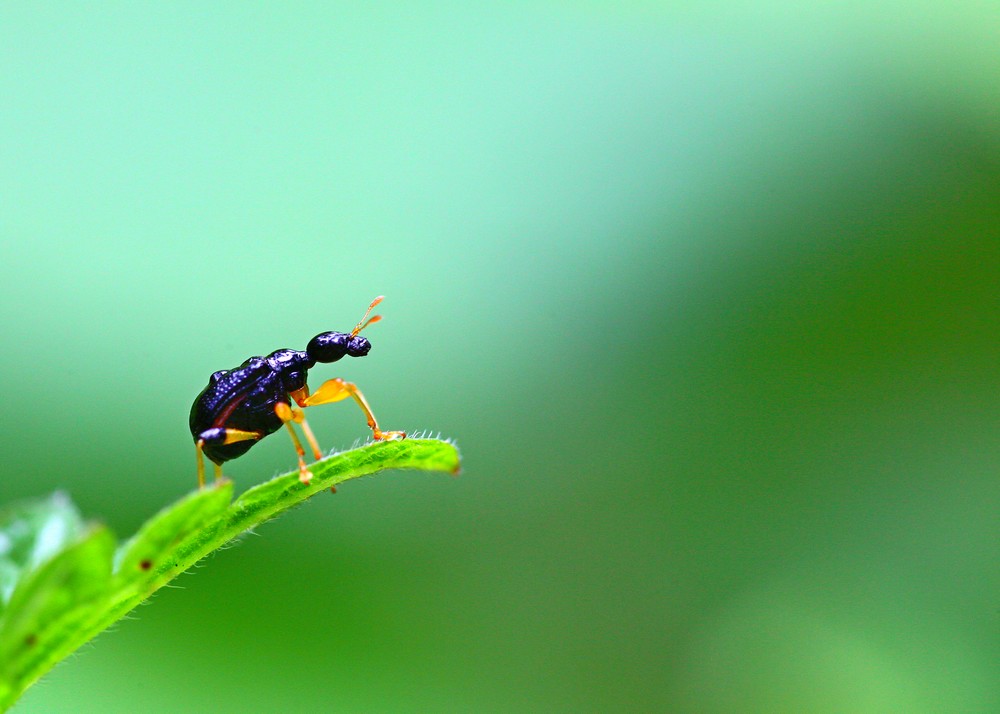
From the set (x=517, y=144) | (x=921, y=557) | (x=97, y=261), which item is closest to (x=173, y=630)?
(x=97, y=261)

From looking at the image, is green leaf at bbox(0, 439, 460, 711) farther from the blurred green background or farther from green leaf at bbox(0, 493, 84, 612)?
the blurred green background

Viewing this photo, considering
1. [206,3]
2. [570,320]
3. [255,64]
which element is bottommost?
[570,320]

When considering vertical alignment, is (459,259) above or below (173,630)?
above

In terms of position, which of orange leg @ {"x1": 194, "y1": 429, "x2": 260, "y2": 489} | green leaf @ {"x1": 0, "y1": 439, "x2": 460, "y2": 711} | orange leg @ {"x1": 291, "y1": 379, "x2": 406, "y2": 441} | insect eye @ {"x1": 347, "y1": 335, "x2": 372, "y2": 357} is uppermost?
insect eye @ {"x1": 347, "y1": 335, "x2": 372, "y2": 357}

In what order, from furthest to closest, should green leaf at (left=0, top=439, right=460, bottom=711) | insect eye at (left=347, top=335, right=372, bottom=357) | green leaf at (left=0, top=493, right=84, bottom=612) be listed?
insect eye at (left=347, top=335, right=372, bottom=357), green leaf at (left=0, top=493, right=84, bottom=612), green leaf at (left=0, top=439, right=460, bottom=711)

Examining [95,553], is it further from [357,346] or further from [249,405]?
[357,346]

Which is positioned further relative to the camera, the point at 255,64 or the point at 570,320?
the point at 570,320

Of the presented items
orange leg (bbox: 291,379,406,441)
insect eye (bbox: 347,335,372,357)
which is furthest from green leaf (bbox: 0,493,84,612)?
insect eye (bbox: 347,335,372,357)

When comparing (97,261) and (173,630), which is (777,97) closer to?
(97,261)
